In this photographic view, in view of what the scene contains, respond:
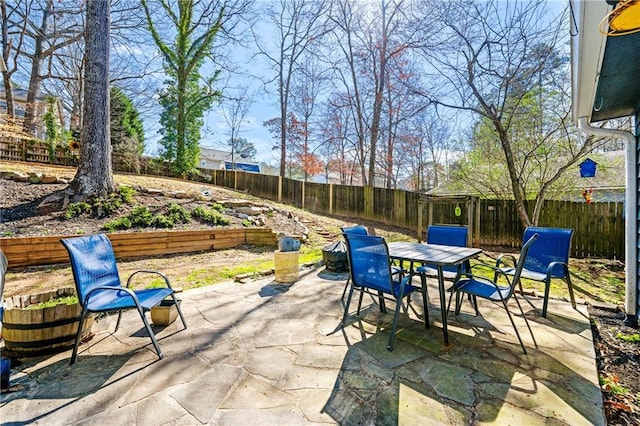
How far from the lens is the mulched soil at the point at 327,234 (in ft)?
6.03

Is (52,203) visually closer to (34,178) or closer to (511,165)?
(34,178)

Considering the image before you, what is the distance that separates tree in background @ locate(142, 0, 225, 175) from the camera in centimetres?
1208

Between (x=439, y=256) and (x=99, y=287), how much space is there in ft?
9.37

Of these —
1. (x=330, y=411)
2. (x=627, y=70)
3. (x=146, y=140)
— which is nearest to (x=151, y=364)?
(x=330, y=411)

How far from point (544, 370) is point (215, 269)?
4503 millimetres

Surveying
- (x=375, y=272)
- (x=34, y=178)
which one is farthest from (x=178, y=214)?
(x=375, y=272)

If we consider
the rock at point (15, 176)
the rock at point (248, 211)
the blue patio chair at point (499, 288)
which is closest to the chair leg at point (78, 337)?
the blue patio chair at point (499, 288)

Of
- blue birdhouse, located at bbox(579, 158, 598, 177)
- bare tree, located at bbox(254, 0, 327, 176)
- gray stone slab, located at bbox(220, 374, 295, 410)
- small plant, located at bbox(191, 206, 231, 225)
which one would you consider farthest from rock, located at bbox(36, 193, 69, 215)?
blue birdhouse, located at bbox(579, 158, 598, 177)

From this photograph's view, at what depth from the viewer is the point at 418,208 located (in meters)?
7.89

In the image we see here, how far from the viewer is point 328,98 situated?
14602 millimetres

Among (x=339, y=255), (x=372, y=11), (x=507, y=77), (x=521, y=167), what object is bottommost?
(x=339, y=255)

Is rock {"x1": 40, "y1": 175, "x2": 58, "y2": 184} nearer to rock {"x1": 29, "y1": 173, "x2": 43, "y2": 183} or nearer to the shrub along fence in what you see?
rock {"x1": 29, "y1": 173, "x2": 43, "y2": 183}

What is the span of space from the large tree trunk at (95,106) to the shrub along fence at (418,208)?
5.67 metres

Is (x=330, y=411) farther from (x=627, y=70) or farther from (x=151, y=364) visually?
(x=627, y=70)
